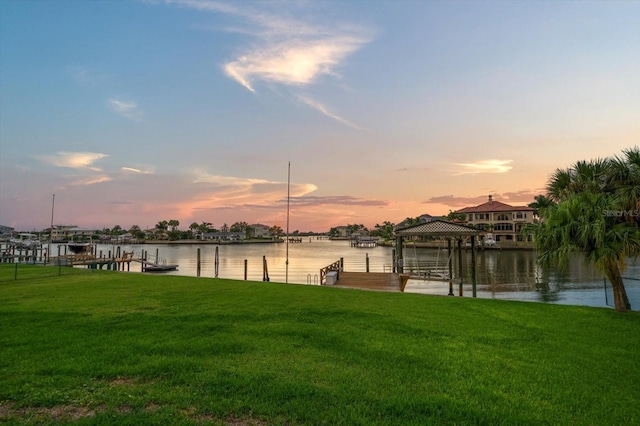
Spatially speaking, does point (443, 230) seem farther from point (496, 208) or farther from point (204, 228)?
point (204, 228)

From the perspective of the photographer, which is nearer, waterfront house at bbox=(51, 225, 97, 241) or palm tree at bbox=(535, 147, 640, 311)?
palm tree at bbox=(535, 147, 640, 311)

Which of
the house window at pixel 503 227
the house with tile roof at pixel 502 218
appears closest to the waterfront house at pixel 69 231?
the house with tile roof at pixel 502 218

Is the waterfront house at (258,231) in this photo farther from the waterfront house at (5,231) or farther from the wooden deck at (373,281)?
the wooden deck at (373,281)

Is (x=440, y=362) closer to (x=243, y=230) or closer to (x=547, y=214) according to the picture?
(x=547, y=214)

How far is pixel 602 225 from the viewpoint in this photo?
35.4 ft

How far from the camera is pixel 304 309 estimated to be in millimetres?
10156

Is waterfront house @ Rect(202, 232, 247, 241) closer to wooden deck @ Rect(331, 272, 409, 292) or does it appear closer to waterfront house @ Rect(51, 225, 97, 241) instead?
waterfront house @ Rect(51, 225, 97, 241)

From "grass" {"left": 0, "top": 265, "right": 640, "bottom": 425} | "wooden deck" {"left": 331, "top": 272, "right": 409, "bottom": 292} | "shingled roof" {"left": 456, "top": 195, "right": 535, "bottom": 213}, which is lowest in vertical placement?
"wooden deck" {"left": 331, "top": 272, "right": 409, "bottom": 292}

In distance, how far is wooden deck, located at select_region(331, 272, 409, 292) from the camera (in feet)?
62.5

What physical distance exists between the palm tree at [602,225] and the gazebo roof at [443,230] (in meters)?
7.14

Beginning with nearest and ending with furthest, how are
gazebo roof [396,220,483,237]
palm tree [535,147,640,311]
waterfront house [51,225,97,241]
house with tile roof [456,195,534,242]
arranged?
palm tree [535,147,640,311]
gazebo roof [396,220,483,237]
waterfront house [51,225,97,241]
house with tile roof [456,195,534,242]

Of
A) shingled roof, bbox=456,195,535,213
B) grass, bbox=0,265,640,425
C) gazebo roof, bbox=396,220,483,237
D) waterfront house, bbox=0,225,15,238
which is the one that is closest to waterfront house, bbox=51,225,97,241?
waterfront house, bbox=0,225,15,238

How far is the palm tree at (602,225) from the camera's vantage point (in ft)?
35.7

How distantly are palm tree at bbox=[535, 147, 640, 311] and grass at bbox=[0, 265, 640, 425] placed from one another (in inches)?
63.9
